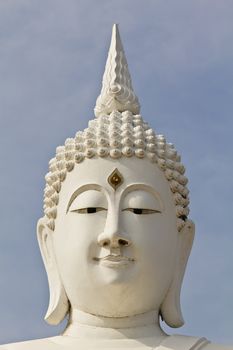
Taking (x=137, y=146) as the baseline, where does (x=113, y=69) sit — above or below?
above

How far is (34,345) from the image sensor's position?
1020 cm

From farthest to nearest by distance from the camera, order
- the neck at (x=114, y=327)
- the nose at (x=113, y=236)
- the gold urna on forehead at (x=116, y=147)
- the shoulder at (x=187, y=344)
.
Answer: the gold urna on forehead at (x=116, y=147), the neck at (x=114, y=327), the shoulder at (x=187, y=344), the nose at (x=113, y=236)

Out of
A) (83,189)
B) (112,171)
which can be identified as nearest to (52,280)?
(83,189)

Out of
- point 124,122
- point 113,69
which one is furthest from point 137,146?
point 113,69

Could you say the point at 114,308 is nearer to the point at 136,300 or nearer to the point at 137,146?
the point at 136,300

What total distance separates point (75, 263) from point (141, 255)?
0.74 meters

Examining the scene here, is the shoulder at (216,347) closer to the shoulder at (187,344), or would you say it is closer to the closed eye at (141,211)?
the shoulder at (187,344)

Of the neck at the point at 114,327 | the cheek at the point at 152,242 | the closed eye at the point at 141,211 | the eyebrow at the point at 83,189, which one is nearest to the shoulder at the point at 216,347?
the neck at the point at 114,327

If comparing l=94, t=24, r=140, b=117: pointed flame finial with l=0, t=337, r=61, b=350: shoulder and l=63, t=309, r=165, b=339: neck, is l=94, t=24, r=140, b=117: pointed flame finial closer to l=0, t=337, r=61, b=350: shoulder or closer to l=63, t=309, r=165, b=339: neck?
l=63, t=309, r=165, b=339: neck

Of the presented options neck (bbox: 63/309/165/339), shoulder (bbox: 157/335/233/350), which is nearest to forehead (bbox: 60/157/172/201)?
neck (bbox: 63/309/165/339)

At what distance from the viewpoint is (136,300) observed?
10.0 meters

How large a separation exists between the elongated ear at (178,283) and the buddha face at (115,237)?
0.16 m

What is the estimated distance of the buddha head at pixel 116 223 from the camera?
9.97 meters

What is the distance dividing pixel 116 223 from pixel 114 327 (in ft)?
3.87
